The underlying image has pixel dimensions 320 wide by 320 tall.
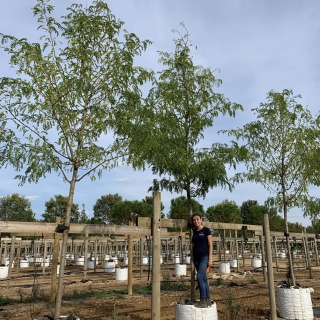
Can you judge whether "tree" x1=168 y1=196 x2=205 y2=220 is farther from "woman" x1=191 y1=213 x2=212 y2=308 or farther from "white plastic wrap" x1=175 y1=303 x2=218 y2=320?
"white plastic wrap" x1=175 y1=303 x2=218 y2=320

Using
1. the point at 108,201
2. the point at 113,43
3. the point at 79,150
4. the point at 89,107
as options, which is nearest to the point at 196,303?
the point at 79,150

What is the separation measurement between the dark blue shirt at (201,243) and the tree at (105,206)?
200 feet

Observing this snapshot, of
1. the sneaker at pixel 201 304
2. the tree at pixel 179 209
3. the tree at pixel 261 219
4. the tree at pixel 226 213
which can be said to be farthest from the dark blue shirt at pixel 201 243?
the tree at pixel 226 213

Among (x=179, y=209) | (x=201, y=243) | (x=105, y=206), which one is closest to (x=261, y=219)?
(x=179, y=209)

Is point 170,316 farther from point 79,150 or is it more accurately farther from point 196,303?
point 79,150

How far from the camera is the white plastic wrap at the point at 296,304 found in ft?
21.7

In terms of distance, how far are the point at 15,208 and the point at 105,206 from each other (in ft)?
56.6

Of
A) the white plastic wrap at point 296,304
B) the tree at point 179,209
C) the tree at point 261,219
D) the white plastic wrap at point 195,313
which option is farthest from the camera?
the tree at point 261,219

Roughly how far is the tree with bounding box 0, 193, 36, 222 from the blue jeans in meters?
54.0

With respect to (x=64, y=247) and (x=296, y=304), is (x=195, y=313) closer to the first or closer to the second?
(x=64, y=247)

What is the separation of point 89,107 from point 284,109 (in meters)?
5.85

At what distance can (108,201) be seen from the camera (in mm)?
66500

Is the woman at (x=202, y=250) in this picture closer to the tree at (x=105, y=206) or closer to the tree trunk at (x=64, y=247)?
the tree trunk at (x=64, y=247)

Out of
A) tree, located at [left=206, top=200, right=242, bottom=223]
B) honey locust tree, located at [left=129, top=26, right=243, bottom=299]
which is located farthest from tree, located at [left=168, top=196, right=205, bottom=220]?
honey locust tree, located at [left=129, top=26, right=243, bottom=299]
